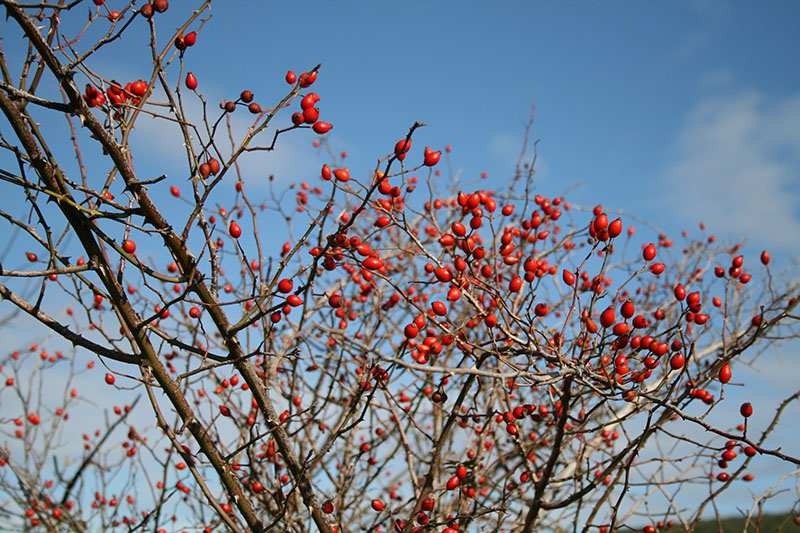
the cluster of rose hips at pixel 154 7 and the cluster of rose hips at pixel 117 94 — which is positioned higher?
the cluster of rose hips at pixel 154 7

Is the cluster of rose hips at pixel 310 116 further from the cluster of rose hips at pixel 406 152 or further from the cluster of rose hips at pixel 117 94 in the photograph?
the cluster of rose hips at pixel 117 94

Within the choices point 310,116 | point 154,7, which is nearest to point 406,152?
point 310,116

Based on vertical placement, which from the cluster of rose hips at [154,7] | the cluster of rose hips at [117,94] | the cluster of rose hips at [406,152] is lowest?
the cluster of rose hips at [406,152]

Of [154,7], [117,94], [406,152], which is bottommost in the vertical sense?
[406,152]

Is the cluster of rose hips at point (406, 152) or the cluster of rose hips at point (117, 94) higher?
the cluster of rose hips at point (117, 94)

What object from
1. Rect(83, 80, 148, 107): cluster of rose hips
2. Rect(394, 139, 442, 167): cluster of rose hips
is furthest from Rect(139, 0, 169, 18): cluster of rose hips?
Rect(394, 139, 442, 167): cluster of rose hips

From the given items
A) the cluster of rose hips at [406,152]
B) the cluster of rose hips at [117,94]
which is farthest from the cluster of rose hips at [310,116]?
the cluster of rose hips at [117,94]

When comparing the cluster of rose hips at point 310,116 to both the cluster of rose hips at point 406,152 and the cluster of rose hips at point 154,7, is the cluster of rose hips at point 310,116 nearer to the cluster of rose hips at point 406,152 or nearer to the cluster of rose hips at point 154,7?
the cluster of rose hips at point 406,152

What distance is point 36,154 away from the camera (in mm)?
1903

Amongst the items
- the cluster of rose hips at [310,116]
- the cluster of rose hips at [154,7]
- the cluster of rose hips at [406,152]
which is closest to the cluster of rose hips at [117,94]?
the cluster of rose hips at [154,7]

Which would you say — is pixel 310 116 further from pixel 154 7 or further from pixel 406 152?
pixel 154 7

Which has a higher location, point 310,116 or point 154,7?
point 154,7

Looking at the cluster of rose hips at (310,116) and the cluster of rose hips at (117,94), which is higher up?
the cluster of rose hips at (117,94)

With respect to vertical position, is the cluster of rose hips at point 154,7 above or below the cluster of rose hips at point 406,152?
above
